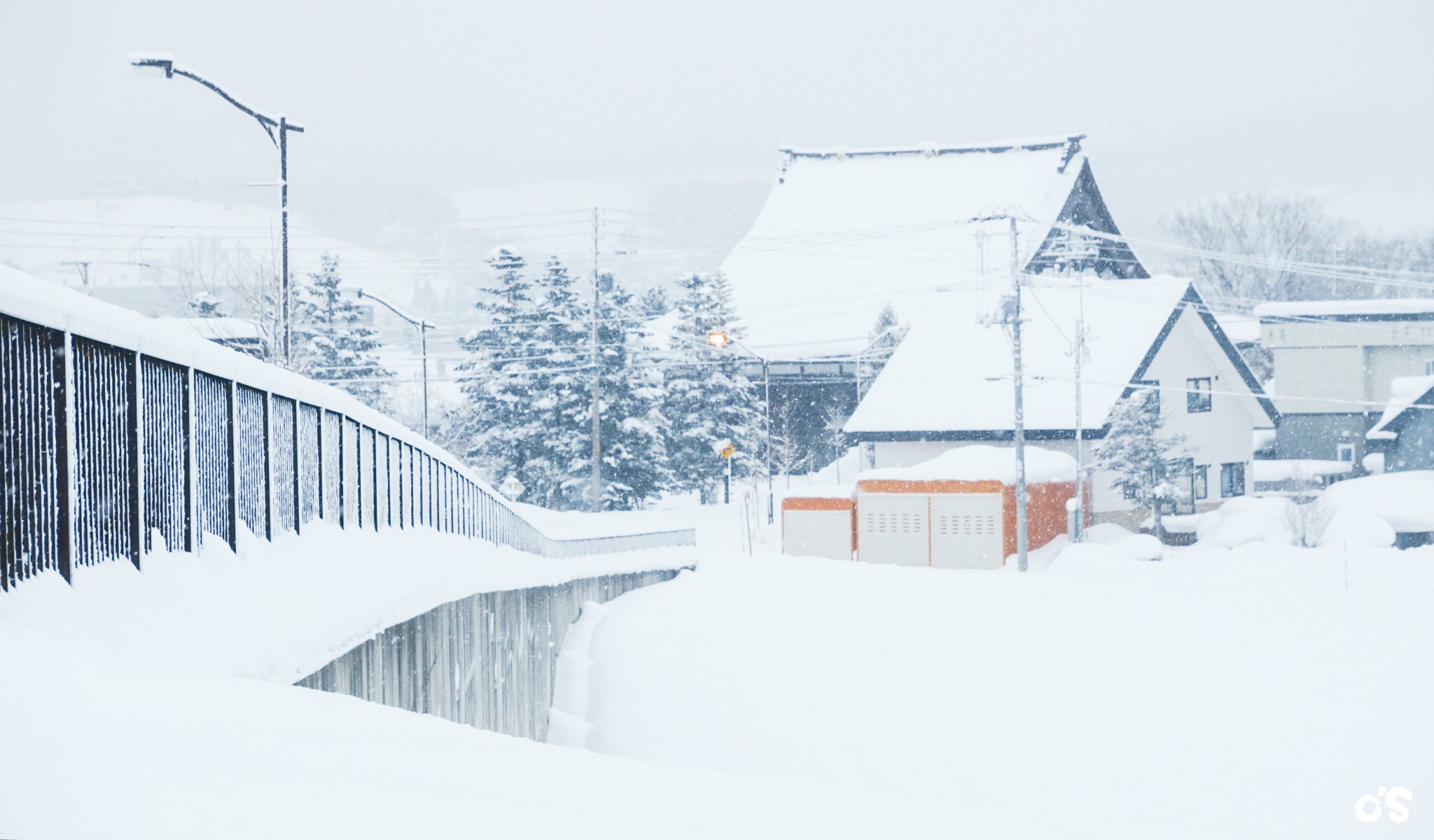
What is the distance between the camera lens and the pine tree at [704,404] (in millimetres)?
58594

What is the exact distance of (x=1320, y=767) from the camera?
41.3 feet

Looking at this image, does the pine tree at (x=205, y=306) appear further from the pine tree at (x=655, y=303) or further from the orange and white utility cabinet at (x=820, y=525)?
the pine tree at (x=655, y=303)

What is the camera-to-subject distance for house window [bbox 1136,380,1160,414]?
41.7 meters

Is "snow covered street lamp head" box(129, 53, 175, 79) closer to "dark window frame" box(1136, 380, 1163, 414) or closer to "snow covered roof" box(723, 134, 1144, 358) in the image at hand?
"dark window frame" box(1136, 380, 1163, 414)

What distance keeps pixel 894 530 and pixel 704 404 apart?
23584mm

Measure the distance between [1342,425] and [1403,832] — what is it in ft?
182

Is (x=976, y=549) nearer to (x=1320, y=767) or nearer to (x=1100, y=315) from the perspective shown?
(x=1100, y=315)

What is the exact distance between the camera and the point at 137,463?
672 cm

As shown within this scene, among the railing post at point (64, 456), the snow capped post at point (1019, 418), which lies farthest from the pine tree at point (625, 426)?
the railing post at point (64, 456)

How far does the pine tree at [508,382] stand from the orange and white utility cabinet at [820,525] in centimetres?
1850

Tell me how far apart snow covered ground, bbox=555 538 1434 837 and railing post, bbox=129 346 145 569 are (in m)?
4.41

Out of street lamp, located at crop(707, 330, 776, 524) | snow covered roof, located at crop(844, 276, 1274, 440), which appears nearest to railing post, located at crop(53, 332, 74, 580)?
street lamp, located at crop(707, 330, 776, 524)

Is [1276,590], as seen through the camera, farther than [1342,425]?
No

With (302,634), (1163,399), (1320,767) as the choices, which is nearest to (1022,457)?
(1163,399)
